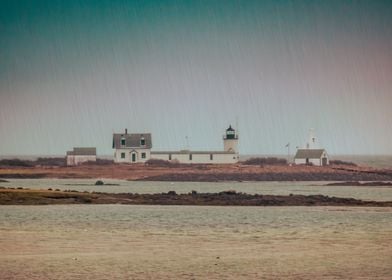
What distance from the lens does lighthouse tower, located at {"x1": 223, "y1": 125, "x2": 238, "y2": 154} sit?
118m

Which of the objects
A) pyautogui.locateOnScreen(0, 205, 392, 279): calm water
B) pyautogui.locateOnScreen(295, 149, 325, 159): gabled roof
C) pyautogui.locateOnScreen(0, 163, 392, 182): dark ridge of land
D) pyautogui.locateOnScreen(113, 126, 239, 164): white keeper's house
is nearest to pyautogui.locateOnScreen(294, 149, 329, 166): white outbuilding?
pyautogui.locateOnScreen(295, 149, 325, 159): gabled roof

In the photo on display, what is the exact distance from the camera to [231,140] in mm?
118500

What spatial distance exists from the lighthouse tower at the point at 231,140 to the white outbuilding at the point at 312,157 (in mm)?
8698

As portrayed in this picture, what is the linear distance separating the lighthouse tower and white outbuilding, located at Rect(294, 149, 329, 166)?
8.70 m

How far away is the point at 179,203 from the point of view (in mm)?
53594

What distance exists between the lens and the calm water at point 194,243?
76.2 ft

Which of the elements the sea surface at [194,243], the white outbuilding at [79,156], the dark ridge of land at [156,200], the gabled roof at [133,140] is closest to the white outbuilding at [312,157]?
the gabled roof at [133,140]

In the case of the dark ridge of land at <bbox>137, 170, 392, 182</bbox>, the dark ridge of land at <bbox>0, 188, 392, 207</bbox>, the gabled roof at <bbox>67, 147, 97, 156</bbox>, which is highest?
the gabled roof at <bbox>67, 147, 97, 156</bbox>

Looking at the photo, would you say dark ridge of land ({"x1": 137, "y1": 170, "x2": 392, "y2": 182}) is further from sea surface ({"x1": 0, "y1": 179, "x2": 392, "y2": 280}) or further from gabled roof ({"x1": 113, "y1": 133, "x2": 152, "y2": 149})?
sea surface ({"x1": 0, "y1": 179, "x2": 392, "y2": 280})

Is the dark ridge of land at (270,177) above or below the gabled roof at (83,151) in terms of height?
below

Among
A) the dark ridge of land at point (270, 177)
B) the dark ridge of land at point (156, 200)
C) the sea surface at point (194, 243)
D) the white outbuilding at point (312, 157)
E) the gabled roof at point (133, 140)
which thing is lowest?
the sea surface at point (194, 243)

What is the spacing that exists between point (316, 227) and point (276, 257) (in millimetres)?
11677

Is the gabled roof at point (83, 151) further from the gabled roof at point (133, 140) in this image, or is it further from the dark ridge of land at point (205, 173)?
the dark ridge of land at point (205, 173)

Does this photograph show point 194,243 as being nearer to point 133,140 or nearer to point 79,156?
point 133,140
